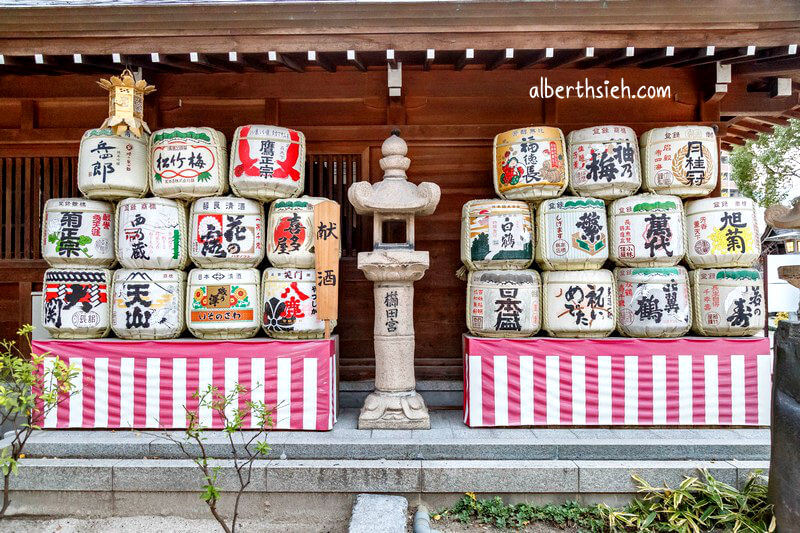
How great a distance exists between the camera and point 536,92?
21.3 ft

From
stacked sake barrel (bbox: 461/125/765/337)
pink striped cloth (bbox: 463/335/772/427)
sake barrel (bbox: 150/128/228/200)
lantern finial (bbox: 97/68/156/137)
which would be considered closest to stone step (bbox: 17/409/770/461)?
pink striped cloth (bbox: 463/335/772/427)

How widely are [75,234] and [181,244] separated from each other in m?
1.18

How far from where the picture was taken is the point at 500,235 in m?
5.50

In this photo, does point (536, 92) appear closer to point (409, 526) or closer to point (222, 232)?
point (222, 232)

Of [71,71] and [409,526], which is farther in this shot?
[71,71]

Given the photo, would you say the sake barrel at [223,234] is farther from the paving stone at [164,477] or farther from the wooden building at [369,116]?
the paving stone at [164,477]

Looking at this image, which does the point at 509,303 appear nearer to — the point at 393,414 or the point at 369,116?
the point at 393,414

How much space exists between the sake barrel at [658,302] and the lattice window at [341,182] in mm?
3285

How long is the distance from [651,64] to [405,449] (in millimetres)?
5543

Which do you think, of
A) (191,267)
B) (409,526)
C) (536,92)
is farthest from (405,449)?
(536,92)

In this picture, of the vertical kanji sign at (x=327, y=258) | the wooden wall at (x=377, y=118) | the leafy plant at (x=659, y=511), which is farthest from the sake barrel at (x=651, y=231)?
the vertical kanji sign at (x=327, y=258)

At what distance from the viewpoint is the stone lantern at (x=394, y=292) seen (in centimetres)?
536

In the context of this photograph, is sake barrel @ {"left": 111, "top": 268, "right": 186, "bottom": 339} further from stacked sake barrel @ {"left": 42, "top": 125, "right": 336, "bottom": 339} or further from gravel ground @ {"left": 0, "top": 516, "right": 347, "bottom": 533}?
gravel ground @ {"left": 0, "top": 516, "right": 347, "bottom": 533}

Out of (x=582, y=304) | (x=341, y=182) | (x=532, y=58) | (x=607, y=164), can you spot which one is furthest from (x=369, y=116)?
(x=582, y=304)
